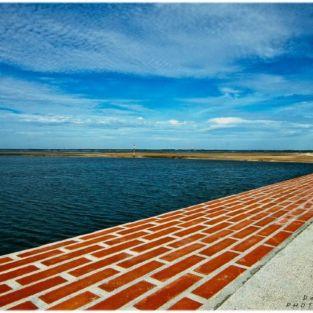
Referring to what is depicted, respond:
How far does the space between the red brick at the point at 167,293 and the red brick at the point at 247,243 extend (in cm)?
139

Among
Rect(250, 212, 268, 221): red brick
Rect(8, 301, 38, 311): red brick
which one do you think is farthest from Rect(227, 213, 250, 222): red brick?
Rect(8, 301, 38, 311): red brick

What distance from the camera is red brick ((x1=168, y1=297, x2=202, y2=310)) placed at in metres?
3.16

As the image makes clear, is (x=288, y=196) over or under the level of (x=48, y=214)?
over

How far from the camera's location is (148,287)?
3611 millimetres

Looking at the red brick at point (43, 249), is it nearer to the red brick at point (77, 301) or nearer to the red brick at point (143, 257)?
the red brick at point (143, 257)

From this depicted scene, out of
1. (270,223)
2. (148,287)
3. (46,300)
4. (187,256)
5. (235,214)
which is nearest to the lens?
(46,300)

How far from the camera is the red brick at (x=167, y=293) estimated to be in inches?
126

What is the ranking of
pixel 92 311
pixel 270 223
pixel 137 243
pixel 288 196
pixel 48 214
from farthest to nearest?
pixel 288 196, pixel 48 214, pixel 270 223, pixel 137 243, pixel 92 311

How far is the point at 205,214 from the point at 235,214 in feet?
2.51

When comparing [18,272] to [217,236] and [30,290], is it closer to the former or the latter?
[30,290]

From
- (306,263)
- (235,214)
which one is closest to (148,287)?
(306,263)

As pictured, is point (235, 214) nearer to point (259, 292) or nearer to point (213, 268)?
point (213, 268)

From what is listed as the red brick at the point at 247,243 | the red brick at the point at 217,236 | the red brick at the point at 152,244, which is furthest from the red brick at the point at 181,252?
the red brick at the point at 247,243

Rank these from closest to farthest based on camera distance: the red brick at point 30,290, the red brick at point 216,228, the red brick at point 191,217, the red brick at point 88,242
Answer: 1. the red brick at point 30,290
2. the red brick at point 88,242
3. the red brick at point 216,228
4. the red brick at point 191,217
